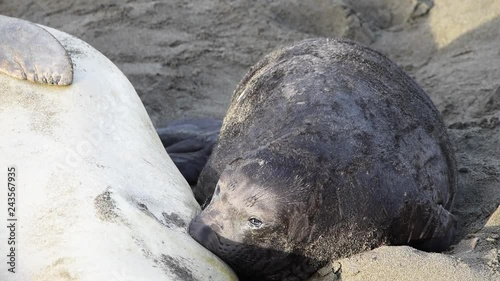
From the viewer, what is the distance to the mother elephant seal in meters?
3.20

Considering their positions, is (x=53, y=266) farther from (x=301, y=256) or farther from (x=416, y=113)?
(x=416, y=113)

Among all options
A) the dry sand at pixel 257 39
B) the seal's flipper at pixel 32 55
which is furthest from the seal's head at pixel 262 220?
the dry sand at pixel 257 39

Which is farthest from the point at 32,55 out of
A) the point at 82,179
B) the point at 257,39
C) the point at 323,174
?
the point at 257,39

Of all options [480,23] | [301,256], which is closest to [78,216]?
[301,256]

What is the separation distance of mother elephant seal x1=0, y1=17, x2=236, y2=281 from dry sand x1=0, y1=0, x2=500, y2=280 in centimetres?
183

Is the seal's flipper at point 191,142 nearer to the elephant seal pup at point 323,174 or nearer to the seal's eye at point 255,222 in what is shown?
the elephant seal pup at point 323,174

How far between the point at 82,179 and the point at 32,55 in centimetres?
79

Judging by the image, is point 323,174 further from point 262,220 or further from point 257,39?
point 257,39

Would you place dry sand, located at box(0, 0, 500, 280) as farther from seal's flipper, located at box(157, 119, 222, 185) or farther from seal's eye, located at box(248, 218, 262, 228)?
seal's eye, located at box(248, 218, 262, 228)

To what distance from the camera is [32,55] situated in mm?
3973

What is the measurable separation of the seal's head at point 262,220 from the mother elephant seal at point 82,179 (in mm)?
85

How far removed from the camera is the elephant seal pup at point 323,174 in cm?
356

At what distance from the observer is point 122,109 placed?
415 cm

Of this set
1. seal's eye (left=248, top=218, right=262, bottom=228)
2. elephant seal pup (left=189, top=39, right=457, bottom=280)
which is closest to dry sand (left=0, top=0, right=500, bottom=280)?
elephant seal pup (left=189, top=39, right=457, bottom=280)
